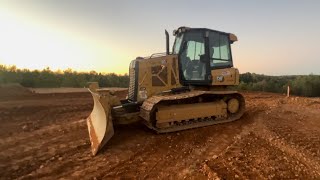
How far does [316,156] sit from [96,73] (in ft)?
88.9

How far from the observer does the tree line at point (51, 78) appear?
24.6 m

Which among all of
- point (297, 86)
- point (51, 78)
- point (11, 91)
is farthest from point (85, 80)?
point (297, 86)

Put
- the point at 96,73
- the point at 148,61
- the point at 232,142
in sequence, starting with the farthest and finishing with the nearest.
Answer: the point at 96,73 < the point at 148,61 < the point at 232,142

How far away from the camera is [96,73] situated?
1250 inches

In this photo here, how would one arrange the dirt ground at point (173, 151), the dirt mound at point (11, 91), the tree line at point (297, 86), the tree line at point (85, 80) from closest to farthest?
the dirt ground at point (173, 151), the dirt mound at point (11, 91), the tree line at point (85, 80), the tree line at point (297, 86)

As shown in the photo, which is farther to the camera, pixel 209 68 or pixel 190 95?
pixel 209 68

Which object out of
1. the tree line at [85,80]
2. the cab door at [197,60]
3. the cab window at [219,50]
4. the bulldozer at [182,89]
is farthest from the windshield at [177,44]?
the tree line at [85,80]

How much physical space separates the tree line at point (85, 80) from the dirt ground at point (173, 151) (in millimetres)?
15137

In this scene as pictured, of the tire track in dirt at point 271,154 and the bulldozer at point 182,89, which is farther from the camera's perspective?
the bulldozer at point 182,89

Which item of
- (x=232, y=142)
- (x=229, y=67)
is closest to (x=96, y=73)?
(x=229, y=67)

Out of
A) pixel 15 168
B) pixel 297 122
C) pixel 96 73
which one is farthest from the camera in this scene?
pixel 96 73

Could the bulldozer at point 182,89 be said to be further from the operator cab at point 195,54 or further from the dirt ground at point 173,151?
the dirt ground at point 173,151

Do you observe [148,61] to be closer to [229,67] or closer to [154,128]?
[154,128]

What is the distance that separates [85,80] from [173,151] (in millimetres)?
22909
